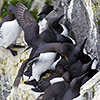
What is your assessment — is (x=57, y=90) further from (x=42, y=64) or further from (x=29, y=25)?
(x=29, y=25)

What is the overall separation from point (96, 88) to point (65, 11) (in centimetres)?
240

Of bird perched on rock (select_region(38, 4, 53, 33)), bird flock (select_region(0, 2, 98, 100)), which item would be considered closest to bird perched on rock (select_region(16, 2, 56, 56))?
bird flock (select_region(0, 2, 98, 100))

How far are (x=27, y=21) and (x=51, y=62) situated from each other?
73cm

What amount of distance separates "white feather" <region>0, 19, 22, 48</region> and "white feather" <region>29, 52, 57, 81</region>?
0.93 m

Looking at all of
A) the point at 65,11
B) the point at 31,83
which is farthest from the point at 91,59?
the point at 65,11

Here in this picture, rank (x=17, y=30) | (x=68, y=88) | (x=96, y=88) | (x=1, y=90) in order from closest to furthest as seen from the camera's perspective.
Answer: (x=96, y=88) → (x=68, y=88) → (x=17, y=30) → (x=1, y=90)

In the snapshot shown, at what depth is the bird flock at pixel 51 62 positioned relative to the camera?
3.11 m

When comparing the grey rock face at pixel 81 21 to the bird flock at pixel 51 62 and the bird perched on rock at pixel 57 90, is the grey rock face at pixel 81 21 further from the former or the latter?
the bird perched on rock at pixel 57 90

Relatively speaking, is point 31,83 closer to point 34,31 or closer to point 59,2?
point 34,31

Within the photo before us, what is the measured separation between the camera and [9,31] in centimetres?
434

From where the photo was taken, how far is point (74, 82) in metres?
2.89

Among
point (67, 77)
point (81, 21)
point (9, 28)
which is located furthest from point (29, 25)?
point (67, 77)

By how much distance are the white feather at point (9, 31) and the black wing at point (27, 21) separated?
38cm

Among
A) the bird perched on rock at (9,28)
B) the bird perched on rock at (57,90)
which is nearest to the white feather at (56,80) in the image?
the bird perched on rock at (57,90)
